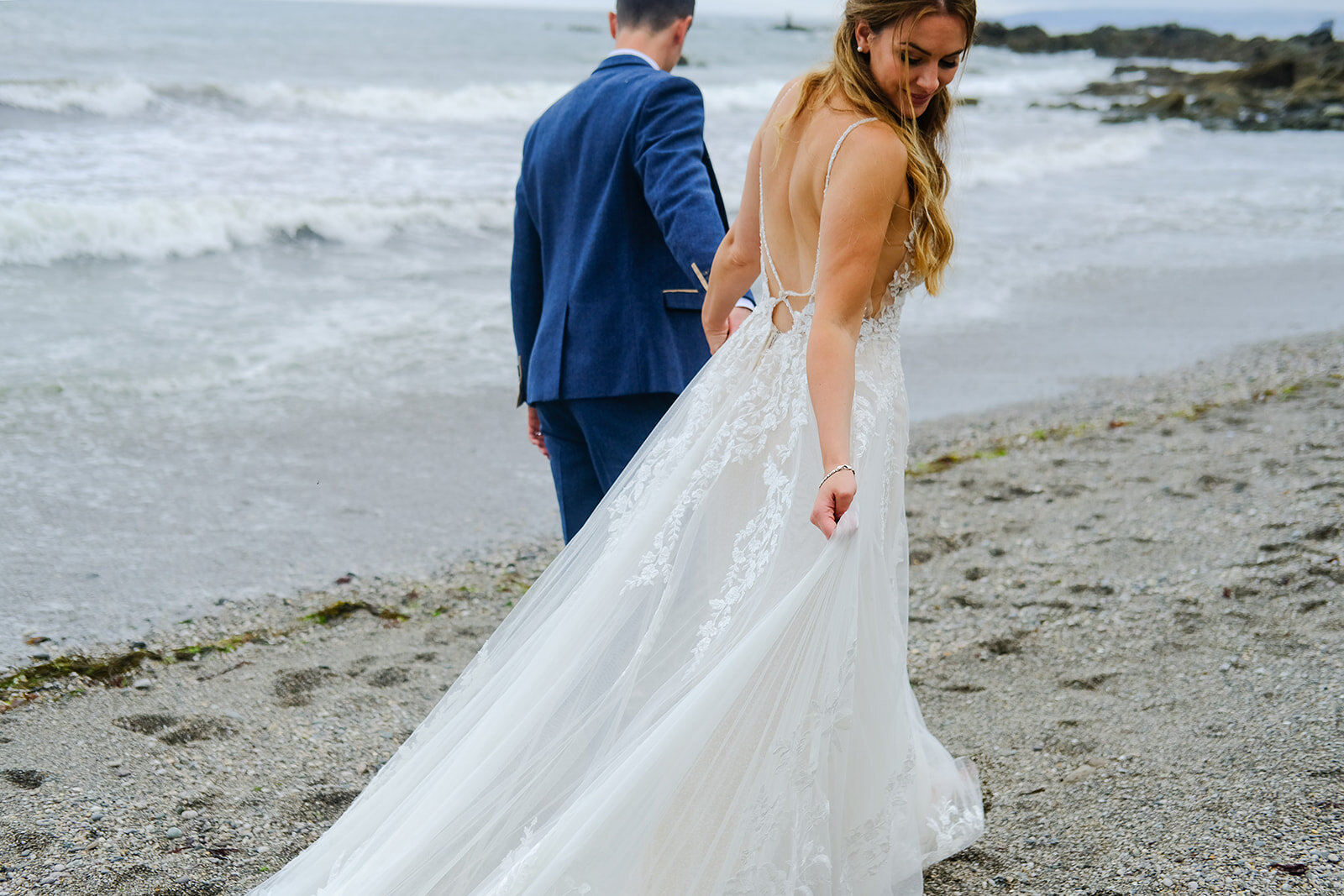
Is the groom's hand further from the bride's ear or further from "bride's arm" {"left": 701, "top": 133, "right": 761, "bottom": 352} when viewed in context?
the bride's ear

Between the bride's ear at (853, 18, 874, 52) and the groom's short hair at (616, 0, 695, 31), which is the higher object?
the groom's short hair at (616, 0, 695, 31)

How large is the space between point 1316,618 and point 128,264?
1057 cm

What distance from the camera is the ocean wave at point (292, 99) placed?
18859 millimetres

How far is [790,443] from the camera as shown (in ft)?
7.83

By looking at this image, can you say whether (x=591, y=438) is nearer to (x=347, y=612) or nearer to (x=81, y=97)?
(x=347, y=612)

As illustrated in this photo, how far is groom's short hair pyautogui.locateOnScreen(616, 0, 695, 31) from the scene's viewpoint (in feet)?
9.77

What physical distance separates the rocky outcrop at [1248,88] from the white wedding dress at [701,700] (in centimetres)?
1772

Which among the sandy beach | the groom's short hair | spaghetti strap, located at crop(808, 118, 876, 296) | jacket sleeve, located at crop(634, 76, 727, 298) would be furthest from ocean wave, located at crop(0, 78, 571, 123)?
spaghetti strap, located at crop(808, 118, 876, 296)

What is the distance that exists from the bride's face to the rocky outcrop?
17.6 metres

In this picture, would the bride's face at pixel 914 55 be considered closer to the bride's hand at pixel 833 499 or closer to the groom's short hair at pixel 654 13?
the bride's hand at pixel 833 499

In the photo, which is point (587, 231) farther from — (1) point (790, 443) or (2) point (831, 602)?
(2) point (831, 602)

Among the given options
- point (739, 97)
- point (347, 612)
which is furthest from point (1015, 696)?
point (739, 97)

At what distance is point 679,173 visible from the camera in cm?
273

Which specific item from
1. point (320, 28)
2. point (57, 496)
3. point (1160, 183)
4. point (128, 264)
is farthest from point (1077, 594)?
point (320, 28)
